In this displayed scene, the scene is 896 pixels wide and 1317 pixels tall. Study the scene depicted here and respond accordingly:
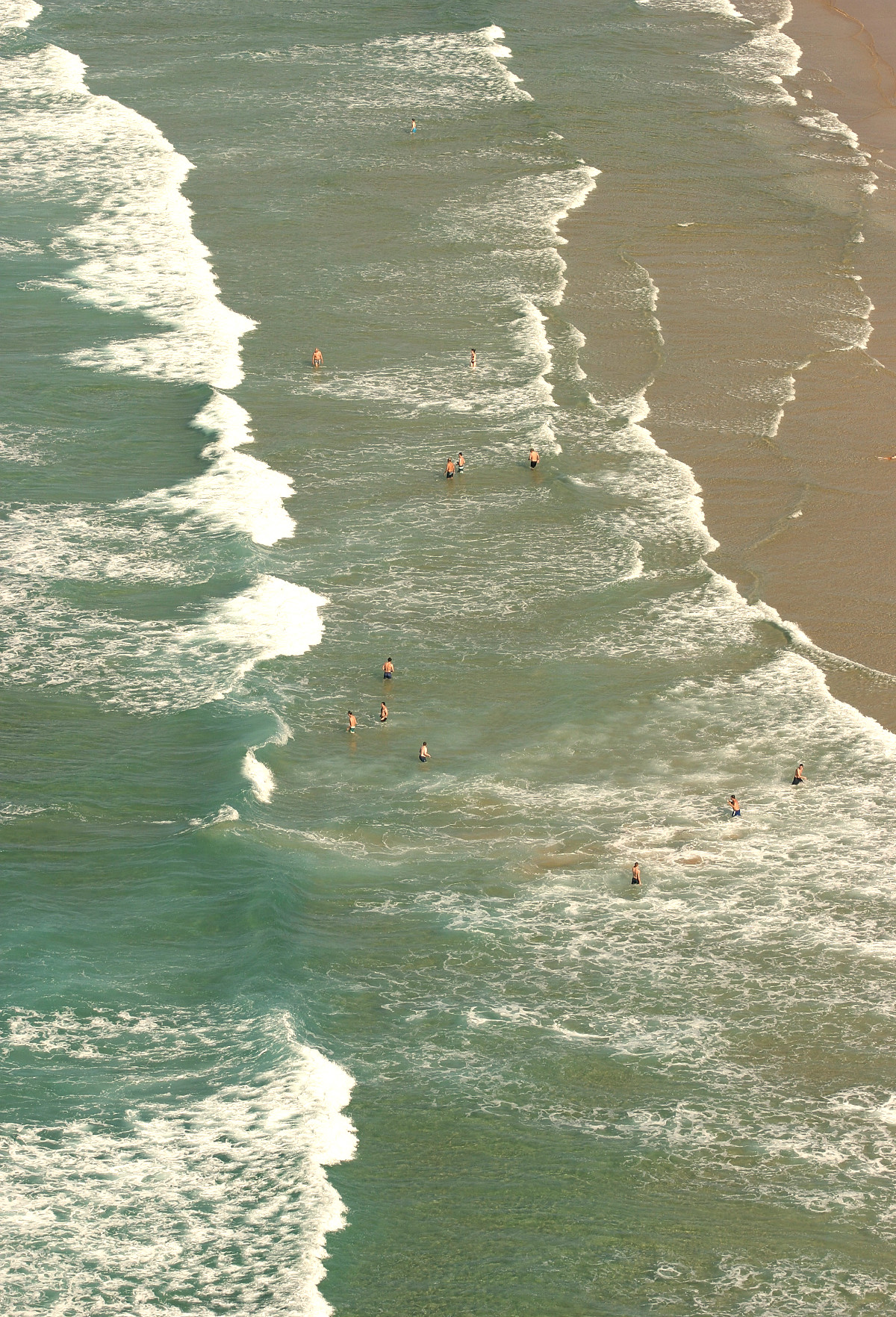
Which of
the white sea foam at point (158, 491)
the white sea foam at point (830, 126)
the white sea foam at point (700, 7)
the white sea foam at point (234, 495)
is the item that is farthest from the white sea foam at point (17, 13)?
Answer: the white sea foam at point (234, 495)

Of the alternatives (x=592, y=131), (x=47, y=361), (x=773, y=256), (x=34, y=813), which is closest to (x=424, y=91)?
(x=592, y=131)

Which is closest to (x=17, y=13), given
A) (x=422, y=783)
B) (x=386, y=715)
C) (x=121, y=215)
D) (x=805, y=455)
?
(x=121, y=215)

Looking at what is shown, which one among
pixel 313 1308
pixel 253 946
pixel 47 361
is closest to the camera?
pixel 313 1308

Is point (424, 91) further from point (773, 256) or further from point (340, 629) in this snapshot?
point (340, 629)

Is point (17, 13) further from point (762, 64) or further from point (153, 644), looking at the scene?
point (153, 644)

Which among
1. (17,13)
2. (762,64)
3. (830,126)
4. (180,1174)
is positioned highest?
(762,64)
